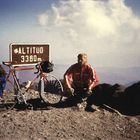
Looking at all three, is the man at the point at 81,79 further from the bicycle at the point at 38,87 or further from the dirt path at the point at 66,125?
the dirt path at the point at 66,125

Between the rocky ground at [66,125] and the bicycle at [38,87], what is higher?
the bicycle at [38,87]

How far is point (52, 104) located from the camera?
1082cm

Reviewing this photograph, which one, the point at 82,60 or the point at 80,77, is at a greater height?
the point at 82,60

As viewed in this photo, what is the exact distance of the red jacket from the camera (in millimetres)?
10531

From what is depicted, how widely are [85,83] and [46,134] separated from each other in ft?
9.72

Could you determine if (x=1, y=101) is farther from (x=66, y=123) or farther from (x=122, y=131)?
(x=122, y=131)

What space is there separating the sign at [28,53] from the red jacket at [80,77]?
59.0 inches

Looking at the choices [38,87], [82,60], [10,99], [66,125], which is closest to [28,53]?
[38,87]

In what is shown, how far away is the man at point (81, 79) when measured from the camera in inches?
412

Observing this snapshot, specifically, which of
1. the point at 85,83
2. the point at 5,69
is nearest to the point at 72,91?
the point at 85,83

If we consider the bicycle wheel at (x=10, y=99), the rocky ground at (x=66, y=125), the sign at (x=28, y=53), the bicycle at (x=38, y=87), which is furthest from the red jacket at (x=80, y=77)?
the bicycle wheel at (x=10, y=99)

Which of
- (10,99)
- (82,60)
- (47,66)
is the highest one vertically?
(82,60)

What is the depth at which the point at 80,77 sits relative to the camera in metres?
10.7

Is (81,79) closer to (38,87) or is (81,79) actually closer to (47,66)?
(47,66)
